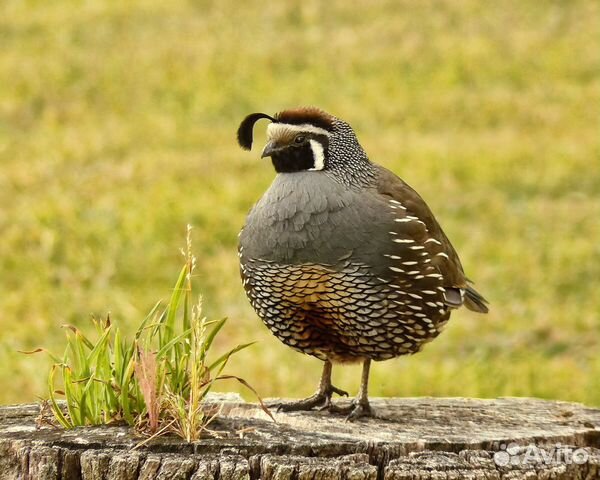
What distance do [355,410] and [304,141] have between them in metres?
1.08

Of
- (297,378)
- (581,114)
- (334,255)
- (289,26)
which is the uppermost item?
(289,26)

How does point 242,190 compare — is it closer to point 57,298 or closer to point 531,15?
point 57,298

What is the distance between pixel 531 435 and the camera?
14.2 ft

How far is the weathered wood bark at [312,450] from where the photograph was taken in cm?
375

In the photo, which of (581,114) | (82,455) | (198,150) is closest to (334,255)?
(82,455)

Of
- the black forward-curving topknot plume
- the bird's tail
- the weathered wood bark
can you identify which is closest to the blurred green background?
the bird's tail

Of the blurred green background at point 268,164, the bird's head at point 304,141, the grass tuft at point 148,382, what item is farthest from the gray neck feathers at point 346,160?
the blurred green background at point 268,164

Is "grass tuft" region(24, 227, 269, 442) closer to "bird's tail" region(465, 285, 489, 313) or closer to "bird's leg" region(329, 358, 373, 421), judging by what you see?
"bird's leg" region(329, 358, 373, 421)

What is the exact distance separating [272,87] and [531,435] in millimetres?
11857

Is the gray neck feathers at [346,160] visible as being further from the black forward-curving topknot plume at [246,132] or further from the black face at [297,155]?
the black forward-curving topknot plume at [246,132]

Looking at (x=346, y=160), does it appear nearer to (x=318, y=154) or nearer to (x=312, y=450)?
(x=318, y=154)

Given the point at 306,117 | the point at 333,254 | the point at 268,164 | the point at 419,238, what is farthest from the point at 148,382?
the point at 268,164

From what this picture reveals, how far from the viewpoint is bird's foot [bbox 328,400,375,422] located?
4.70 m

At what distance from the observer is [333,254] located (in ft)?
14.8
